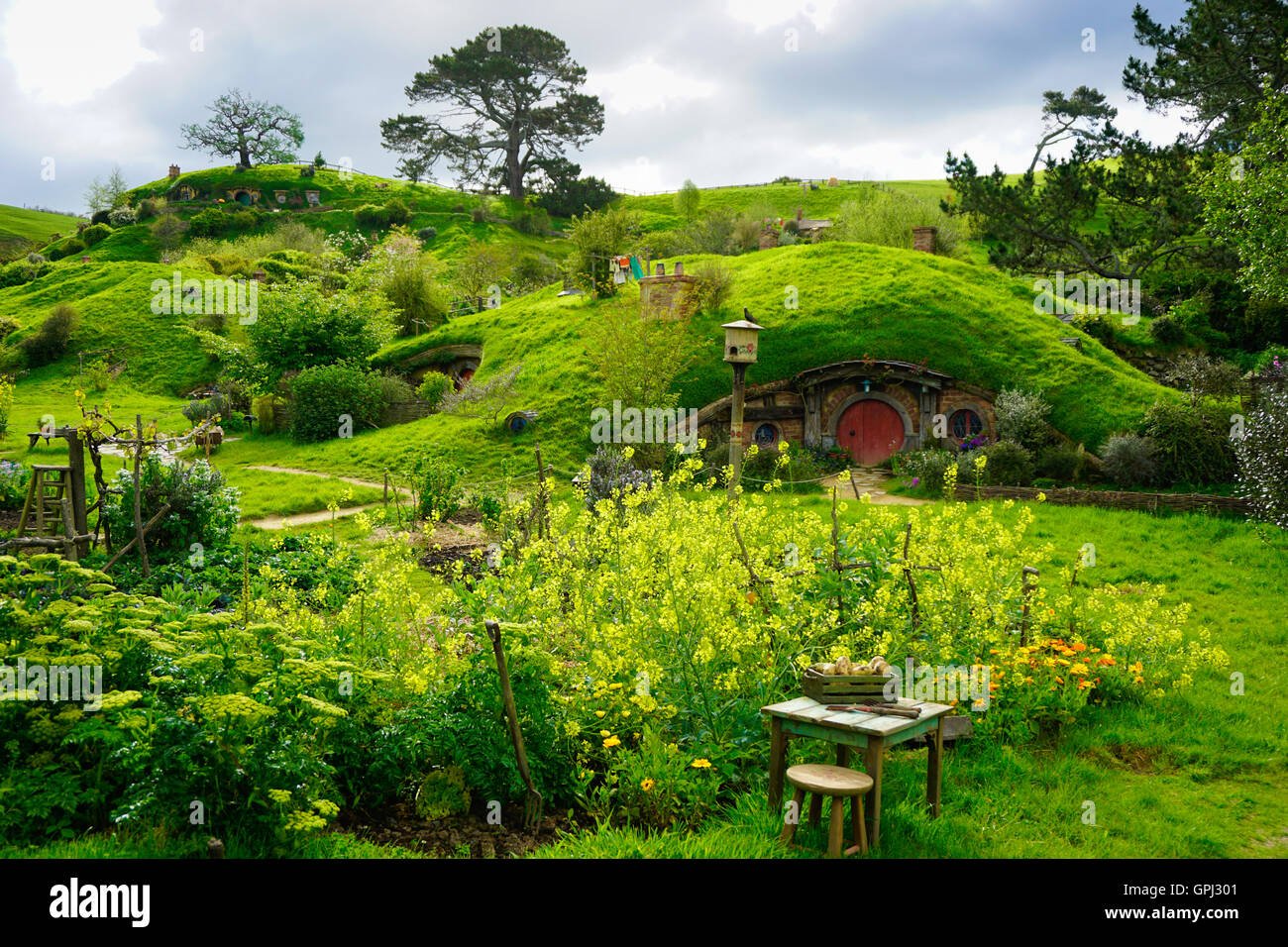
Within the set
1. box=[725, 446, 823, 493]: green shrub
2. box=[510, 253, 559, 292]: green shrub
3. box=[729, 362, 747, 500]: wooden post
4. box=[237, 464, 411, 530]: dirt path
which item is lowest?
box=[237, 464, 411, 530]: dirt path

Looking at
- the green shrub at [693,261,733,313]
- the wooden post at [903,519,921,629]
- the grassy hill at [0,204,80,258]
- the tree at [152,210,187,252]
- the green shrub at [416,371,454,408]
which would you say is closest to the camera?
the wooden post at [903,519,921,629]

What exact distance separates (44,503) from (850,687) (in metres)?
10.8

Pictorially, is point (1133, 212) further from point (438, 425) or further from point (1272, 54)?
point (438, 425)

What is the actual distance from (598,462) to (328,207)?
5649cm

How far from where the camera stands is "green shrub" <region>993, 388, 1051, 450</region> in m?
20.3

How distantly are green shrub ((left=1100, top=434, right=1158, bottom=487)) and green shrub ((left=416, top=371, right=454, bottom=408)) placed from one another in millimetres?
19498

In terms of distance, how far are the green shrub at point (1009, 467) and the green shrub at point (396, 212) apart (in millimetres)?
53929

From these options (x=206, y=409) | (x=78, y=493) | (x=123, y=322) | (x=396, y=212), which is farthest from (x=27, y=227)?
(x=78, y=493)

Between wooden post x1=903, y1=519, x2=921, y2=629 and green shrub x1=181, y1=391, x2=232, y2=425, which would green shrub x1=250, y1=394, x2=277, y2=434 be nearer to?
green shrub x1=181, y1=391, x2=232, y2=425

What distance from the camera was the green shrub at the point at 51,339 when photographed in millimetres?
35000

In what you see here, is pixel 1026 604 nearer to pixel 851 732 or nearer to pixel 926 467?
pixel 851 732

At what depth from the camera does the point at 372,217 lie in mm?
61250

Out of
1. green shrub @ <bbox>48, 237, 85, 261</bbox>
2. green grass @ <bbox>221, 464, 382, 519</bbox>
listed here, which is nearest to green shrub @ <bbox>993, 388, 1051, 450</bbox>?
green grass @ <bbox>221, 464, 382, 519</bbox>

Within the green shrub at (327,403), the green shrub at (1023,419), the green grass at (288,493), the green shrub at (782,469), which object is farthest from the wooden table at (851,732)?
the green shrub at (327,403)
